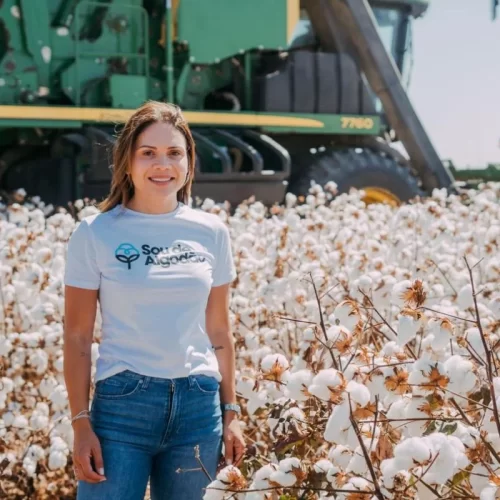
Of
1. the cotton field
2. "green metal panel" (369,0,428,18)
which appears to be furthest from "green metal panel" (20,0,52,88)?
"green metal panel" (369,0,428,18)

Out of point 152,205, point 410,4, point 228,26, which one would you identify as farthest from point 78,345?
point 410,4

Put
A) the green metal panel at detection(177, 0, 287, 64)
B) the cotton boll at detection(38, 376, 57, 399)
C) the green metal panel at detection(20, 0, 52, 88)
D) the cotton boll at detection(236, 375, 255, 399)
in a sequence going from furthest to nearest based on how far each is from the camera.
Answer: the green metal panel at detection(177, 0, 287, 64) → the green metal panel at detection(20, 0, 52, 88) → the cotton boll at detection(38, 376, 57, 399) → the cotton boll at detection(236, 375, 255, 399)

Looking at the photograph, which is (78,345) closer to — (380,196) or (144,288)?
(144,288)

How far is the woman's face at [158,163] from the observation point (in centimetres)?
256

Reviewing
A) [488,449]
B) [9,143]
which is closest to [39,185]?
[9,143]

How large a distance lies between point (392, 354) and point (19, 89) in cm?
780

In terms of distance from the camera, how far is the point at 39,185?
9695 millimetres

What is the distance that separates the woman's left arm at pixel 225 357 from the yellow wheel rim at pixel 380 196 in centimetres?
859

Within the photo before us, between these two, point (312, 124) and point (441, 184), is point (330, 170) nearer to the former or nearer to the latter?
point (312, 124)

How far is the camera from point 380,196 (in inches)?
445

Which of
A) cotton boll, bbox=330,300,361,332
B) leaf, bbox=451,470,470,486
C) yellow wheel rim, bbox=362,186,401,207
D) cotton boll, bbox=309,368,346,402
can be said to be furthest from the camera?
yellow wheel rim, bbox=362,186,401,207

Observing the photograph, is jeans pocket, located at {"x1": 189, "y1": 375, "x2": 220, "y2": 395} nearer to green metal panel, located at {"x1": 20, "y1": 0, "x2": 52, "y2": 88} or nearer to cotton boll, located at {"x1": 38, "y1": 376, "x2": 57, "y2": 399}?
cotton boll, located at {"x1": 38, "y1": 376, "x2": 57, "y2": 399}

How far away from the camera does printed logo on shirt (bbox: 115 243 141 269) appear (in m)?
2.48

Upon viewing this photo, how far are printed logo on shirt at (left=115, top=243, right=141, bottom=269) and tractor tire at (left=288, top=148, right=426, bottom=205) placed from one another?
27.4 ft
